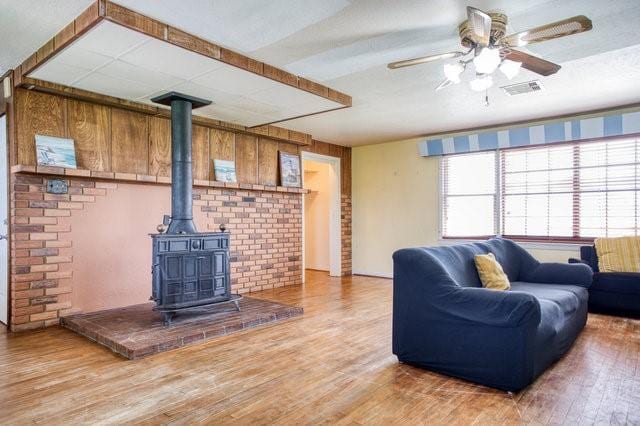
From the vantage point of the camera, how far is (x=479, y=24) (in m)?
2.23

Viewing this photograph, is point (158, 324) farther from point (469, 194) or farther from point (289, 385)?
point (469, 194)

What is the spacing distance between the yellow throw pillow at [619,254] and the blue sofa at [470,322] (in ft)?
4.84

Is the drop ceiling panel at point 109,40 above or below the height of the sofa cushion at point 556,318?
above

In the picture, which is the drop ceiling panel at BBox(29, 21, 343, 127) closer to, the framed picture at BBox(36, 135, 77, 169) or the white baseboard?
the framed picture at BBox(36, 135, 77, 169)

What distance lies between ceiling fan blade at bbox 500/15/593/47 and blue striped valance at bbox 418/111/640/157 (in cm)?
323

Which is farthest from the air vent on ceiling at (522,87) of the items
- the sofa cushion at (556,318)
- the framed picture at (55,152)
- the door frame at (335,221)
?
the framed picture at (55,152)

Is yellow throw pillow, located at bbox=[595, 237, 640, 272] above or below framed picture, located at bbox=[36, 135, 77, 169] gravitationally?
below

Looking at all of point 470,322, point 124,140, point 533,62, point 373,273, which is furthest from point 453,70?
point 373,273

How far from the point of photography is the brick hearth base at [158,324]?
10.2 feet

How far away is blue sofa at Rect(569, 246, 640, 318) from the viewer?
4.08 m

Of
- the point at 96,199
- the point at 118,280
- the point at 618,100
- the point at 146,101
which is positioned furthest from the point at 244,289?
the point at 618,100

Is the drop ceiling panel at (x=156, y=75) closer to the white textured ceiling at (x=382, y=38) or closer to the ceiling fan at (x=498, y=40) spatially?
the white textured ceiling at (x=382, y=38)

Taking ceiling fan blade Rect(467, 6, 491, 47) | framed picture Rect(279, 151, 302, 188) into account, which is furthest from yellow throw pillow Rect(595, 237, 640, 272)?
framed picture Rect(279, 151, 302, 188)

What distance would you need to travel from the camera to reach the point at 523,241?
5.53 m
